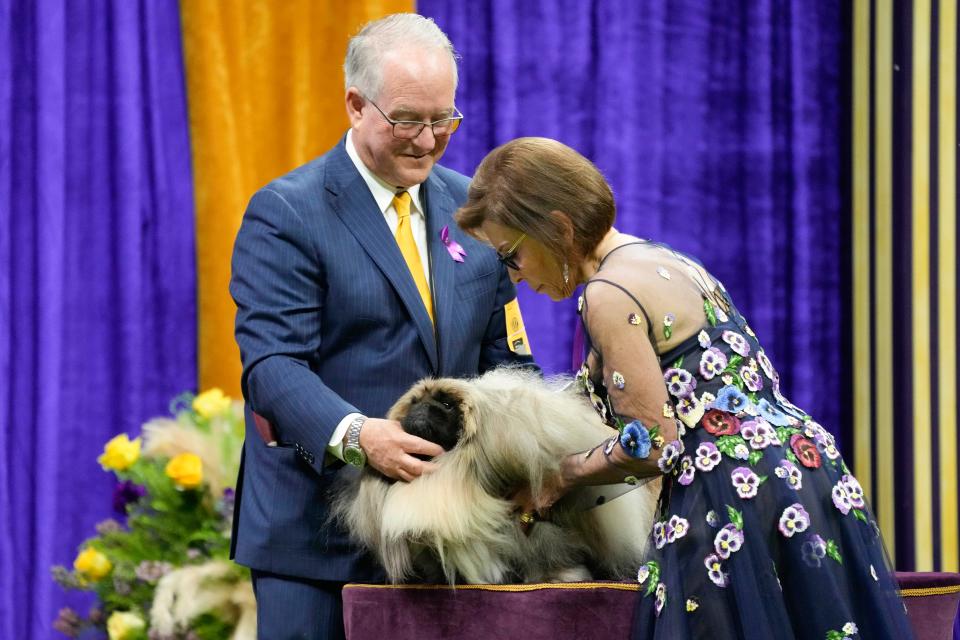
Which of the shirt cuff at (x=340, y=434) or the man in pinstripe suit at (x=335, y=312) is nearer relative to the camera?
the shirt cuff at (x=340, y=434)

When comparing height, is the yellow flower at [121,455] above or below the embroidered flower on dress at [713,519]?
below

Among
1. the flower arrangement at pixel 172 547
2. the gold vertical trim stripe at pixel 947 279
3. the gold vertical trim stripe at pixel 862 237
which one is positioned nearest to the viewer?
the flower arrangement at pixel 172 547

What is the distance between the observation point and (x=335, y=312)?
2191 mm

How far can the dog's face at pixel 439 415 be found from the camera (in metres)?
1.95

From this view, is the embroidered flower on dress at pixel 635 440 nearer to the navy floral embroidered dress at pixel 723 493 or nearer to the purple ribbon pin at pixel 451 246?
the navy floral embroidered dress at pixel 723 493

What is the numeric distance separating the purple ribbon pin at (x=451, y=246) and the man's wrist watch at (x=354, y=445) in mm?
460

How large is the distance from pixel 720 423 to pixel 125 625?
185 centimetres

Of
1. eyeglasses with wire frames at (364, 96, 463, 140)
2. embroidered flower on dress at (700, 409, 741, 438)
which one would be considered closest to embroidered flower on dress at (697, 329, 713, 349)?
embroidered flower on dress at (700, 409, 741, 438)

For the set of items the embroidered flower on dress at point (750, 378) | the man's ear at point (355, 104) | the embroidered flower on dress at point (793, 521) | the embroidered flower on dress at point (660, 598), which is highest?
the man's ear at point (355, 104)

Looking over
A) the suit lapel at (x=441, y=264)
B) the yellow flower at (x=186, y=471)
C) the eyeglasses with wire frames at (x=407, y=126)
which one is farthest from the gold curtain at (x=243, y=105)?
the eyeglasses with wire frames at (x=407, y=126)

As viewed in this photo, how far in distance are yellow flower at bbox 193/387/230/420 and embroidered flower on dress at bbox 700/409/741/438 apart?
185cm

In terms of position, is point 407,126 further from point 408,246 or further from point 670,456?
point 670,456

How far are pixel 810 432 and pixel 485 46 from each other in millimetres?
2561

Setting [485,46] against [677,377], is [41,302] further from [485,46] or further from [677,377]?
[677,377]
